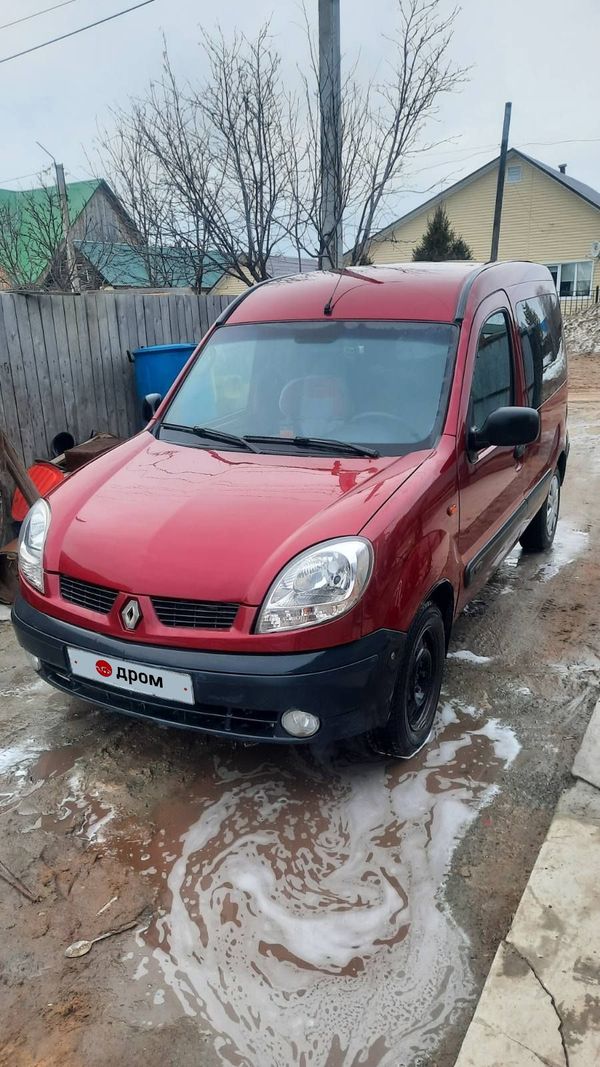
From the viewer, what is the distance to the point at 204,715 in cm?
260

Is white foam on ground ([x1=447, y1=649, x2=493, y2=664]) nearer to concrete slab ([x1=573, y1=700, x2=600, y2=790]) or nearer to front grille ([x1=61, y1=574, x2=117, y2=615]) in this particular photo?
concrete slab ([x1=573, y1=700, x2=600, y2=790])

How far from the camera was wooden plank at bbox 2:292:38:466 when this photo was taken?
5.81 meters

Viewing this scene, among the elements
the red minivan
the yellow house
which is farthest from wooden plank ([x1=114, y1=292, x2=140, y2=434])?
the yellow house

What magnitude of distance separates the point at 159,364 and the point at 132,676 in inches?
188

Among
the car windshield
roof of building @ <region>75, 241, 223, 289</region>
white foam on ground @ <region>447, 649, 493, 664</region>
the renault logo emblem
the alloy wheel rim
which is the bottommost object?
white foam on ground @ <region>447, 649, 493, 664</region>

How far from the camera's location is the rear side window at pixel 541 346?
440 centimetres

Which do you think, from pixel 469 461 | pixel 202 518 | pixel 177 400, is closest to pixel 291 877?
pixel 202 518

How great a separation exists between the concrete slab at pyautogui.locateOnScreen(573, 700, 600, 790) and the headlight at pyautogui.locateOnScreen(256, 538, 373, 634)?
1.26 metres

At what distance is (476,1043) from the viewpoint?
1806mm

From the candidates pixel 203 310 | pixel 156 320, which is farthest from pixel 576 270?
pixel 156 320

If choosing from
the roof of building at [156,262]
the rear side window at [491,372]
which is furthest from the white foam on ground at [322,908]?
the roof of building at [156,262]

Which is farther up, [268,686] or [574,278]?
[574,278]

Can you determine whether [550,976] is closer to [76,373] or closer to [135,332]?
[76,373]

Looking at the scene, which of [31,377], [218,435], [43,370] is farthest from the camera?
[43,370]
